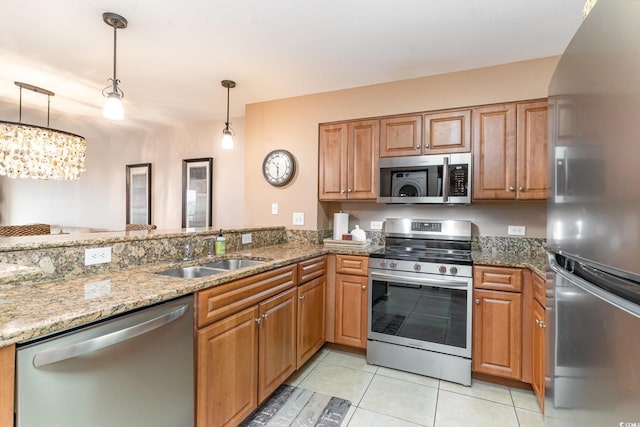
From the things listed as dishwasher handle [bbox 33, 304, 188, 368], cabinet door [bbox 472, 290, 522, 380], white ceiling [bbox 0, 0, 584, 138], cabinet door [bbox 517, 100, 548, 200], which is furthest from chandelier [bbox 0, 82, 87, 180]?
cabinet door [bbox 517, 100, 548, 200]

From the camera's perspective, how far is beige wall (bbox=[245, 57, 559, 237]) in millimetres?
2471

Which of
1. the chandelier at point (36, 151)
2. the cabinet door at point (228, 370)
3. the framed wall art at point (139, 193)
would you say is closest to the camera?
the cabinet door at point (228, 370)

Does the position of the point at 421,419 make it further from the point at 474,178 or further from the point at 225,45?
the point at 225,45

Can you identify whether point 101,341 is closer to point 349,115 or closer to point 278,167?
point 278,167

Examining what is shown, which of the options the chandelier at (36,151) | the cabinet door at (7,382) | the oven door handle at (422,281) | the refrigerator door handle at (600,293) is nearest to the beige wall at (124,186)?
the chandelier at (36,151)

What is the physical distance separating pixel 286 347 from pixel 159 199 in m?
3.43

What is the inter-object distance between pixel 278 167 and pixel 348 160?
76 centimetres

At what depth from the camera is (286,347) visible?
209cm

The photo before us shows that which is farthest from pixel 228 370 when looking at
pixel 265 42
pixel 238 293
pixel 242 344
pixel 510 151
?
pixel 510 151

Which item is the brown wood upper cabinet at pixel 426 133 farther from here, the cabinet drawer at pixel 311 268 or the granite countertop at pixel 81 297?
the granite countertop at pixel 81 297

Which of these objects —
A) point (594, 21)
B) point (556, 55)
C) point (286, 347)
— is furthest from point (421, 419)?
point (556, 55)

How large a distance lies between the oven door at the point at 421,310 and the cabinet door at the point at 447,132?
107 centimetres

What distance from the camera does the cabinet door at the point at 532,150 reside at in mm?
2318

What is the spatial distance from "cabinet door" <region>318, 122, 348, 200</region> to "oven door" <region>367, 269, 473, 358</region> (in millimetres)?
893
